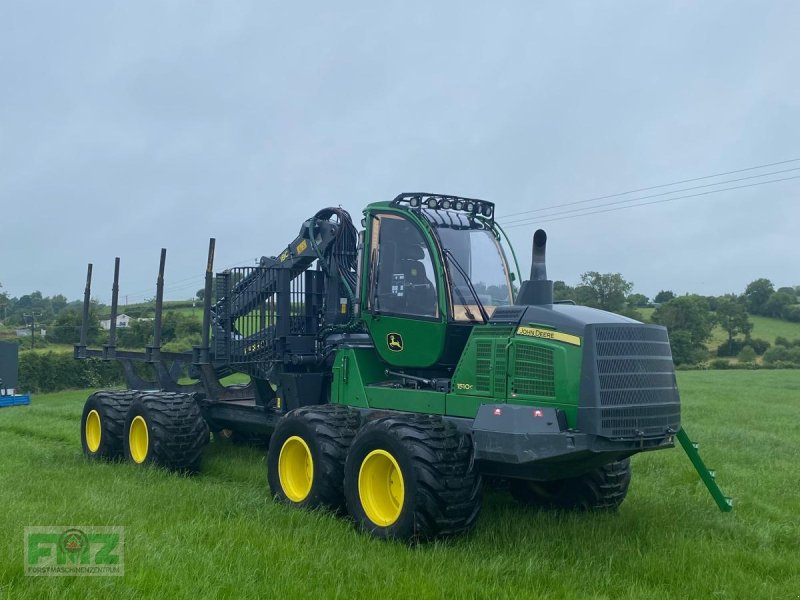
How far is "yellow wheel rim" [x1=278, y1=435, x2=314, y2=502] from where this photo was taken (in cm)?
827

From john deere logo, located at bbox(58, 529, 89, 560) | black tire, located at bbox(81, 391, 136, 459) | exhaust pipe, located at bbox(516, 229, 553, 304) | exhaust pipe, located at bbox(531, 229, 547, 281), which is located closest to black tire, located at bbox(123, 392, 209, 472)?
black tire, located at bbox(81, 391, 136, 459)

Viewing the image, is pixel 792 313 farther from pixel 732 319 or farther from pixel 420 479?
pixel 420 479

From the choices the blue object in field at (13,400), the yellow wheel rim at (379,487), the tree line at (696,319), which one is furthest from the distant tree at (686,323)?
the yellow wheel rim at (379,487)

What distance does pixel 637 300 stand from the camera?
7562cm

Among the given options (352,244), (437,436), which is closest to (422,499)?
(437,436)

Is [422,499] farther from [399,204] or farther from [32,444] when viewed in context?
[32,444]

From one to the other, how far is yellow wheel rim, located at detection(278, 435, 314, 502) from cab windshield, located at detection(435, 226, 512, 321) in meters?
2.19

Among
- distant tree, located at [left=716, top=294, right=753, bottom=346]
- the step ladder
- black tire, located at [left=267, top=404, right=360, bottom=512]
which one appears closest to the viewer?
the step ladder

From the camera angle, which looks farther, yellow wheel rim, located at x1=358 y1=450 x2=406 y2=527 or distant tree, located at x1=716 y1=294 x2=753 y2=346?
distant tree, located at x1=716 y1=294 x2=753 y2=346

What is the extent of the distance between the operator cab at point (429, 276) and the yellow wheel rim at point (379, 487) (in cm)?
127

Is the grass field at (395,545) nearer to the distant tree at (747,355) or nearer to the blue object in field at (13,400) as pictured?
the blue object in field at (13,400)

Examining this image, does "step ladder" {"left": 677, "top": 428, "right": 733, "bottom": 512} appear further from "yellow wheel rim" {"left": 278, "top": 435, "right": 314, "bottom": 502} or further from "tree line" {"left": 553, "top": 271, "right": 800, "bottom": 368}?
"tree line" {"left": 553, "top": 271, "right": 800, "bottom": 368}

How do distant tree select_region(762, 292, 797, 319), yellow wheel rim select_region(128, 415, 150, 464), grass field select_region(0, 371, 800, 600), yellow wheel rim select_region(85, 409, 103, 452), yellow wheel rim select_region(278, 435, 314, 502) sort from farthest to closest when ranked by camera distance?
distant tree select_region(762, 292, 797, 319) → yellow wheel rim select_region(85, 409, 103, 452) → yellow wheel rim select_region(128, 415, 150, 464) → yellow wheel rim select_region(278, 435, 314, 502) → grass field select_region(0, 371, 800, 600)

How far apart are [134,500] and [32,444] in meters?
6.80
